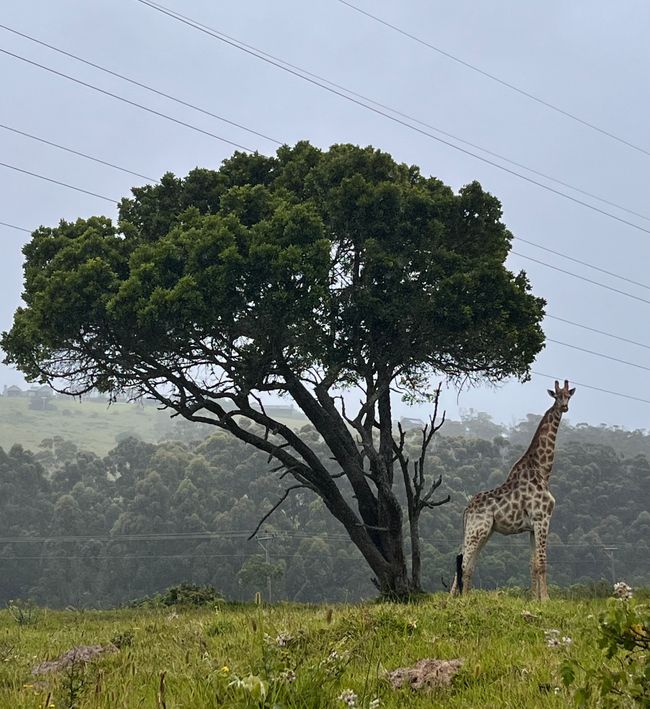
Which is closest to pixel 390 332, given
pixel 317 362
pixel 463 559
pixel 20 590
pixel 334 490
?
pixel 317 362

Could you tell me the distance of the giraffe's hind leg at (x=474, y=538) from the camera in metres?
19.8

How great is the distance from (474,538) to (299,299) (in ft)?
23.2

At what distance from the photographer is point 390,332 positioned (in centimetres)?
2428

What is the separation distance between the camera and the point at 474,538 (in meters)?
20.0

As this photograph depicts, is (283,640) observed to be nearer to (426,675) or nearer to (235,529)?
(426,675)

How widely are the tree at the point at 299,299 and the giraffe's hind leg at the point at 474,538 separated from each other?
2249 mm

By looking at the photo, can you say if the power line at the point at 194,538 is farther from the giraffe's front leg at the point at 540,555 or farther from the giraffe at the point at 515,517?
the giraffe's front leg at the point at 540,555

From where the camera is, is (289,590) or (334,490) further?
(289,590)

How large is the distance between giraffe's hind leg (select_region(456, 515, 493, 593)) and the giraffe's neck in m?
1.58

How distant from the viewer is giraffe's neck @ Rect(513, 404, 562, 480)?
2084cm

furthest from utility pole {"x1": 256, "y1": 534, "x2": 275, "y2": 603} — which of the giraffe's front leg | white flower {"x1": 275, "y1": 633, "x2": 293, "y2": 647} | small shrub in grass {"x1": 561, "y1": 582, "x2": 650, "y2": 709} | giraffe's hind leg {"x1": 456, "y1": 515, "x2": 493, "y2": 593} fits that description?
small shrub in grass {"x1": 561, "y1": 582, "x2": 650, "y2": 709}

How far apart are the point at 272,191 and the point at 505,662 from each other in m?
18.7

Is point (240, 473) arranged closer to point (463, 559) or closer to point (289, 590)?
point (289, 590)

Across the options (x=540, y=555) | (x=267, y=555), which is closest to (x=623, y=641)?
(x=540, y=555)
